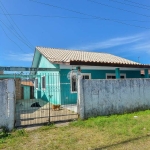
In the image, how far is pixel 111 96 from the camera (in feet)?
26.6

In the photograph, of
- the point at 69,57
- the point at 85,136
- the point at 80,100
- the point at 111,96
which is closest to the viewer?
the point at 85,136

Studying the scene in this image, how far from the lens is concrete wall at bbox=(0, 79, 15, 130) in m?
5.80

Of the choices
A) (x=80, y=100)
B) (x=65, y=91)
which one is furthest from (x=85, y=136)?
(x=65, y=91)

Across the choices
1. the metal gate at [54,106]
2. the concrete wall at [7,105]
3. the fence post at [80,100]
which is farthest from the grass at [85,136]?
the metal gate at [54,106]

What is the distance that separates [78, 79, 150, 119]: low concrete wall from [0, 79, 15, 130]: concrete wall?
2830 millimetres

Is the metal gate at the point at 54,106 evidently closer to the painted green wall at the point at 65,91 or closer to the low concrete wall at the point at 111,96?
the painted green wall at the point at 65,91

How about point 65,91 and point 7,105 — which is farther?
point 65,91

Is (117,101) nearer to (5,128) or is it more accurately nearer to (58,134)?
(58,134)

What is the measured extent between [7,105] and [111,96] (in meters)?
4.92

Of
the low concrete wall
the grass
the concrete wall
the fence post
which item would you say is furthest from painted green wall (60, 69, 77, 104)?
the concrete wall

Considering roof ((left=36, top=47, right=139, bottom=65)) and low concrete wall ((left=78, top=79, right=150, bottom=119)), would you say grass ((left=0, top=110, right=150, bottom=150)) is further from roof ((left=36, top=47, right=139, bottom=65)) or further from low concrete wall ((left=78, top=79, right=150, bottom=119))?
roof ((left=36, top=47, right=139, bottom=65))

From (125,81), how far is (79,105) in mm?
3102

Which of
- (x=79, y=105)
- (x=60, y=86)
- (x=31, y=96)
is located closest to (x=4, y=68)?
(x=60, y=86)

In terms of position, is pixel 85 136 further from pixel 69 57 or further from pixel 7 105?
pixel 69 57
